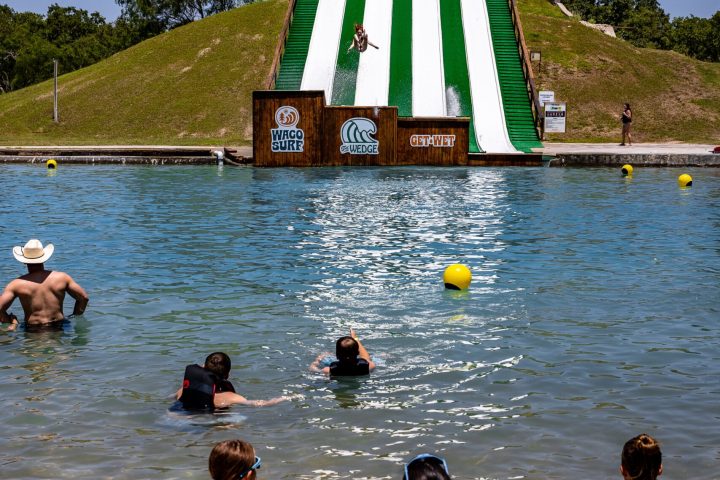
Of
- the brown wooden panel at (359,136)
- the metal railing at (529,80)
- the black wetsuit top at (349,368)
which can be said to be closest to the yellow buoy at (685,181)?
the metal railing at (529,80)

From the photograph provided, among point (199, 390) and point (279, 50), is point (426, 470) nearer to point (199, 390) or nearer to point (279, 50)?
point (199, 390)

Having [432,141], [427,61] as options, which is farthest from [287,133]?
[427,61]

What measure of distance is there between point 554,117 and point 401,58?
24.3 feet

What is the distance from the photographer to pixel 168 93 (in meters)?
47.0

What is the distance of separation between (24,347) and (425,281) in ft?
20.0

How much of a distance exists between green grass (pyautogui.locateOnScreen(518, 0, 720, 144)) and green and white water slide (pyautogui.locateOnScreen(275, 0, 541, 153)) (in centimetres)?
522

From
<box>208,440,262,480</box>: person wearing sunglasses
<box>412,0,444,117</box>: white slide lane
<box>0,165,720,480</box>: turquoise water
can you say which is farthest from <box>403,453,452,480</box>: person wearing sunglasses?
<box>412,0,444,117</box>: white slide lane

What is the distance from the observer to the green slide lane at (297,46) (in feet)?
121

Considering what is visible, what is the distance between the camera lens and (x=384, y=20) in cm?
4178

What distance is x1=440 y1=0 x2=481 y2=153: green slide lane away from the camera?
35500mm

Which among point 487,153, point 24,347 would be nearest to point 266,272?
point 24,347

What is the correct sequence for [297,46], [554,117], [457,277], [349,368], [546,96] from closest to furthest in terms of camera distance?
[349,368], [457,277], [554,117], [546,96], [297,46]

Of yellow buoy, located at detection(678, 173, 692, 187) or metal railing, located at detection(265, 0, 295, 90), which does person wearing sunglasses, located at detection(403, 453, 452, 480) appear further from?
metal railing, located at detection(265, 0, 295, 90)

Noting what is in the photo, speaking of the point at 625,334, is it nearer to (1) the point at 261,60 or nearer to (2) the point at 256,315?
(2) the point at 256,315
